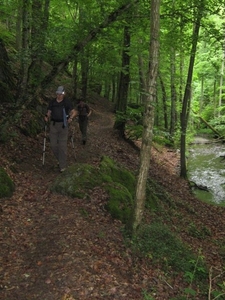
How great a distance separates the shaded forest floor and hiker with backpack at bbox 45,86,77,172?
70 cm

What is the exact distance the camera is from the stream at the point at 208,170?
15.3m

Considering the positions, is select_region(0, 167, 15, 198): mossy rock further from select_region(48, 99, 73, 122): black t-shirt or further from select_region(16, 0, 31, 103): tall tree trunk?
select_region(16, 0, 31, 103): tall tree trunk

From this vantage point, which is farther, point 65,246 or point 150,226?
point 150,226

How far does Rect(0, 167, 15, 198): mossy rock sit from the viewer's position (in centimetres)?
707

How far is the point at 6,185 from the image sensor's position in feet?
23.8

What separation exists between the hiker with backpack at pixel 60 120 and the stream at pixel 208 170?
8360 mm

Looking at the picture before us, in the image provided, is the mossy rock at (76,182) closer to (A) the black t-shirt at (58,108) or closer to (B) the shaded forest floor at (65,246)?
(B) the shaded forest floor at (65,246)

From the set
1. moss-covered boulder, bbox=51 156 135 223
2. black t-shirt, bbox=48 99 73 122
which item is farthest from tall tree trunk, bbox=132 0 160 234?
black t-shirt, bbox=48 99 73 122

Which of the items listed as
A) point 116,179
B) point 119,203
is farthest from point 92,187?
point 116,179

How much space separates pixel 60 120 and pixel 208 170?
14.4m

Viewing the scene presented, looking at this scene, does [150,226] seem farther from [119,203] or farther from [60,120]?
[60,120]

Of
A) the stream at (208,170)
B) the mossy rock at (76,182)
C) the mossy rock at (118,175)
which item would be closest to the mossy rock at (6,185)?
the mossy rock at (76,182)

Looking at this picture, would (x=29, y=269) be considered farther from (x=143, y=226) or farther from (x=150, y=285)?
(x=143, y=226)

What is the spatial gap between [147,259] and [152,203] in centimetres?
357
